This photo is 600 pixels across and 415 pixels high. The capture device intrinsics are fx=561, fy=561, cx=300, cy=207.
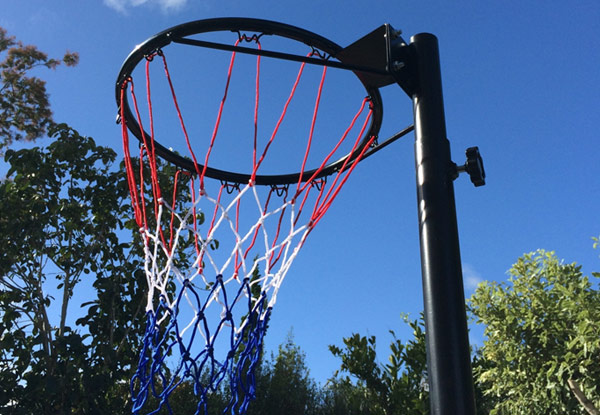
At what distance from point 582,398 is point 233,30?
4103 millimetres

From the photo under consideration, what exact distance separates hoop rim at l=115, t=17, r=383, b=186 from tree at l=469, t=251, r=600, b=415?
8.95 feet

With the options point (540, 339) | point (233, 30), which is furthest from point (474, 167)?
point (540, 339)

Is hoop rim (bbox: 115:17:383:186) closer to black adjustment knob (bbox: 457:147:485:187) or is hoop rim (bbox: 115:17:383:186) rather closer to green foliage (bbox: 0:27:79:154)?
black adjustment knob (bbox: 457:147:485:187)

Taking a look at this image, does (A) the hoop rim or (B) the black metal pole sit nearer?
(B) the black metal pole

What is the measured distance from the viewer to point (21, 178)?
516 cm

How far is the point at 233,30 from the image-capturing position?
7.00 ft

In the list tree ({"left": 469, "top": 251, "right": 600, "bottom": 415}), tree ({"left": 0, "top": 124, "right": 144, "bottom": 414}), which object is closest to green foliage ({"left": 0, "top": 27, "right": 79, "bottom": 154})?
tree ({"left": 0, "top": 124, "right": 144, "bottom": 414})

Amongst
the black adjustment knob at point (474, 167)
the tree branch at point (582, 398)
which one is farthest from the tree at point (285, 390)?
the black adjustment knob at point (474, 167)

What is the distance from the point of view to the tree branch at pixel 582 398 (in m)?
4.44

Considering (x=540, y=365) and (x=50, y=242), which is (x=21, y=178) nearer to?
(x=50, y=242)

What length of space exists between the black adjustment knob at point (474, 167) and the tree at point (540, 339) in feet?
9.43

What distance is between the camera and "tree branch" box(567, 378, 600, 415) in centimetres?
444

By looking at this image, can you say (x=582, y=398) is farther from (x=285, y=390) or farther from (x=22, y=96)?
(x=22, y=96)

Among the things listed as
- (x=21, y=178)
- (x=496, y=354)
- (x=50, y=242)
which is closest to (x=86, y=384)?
(x=50, y=242)
